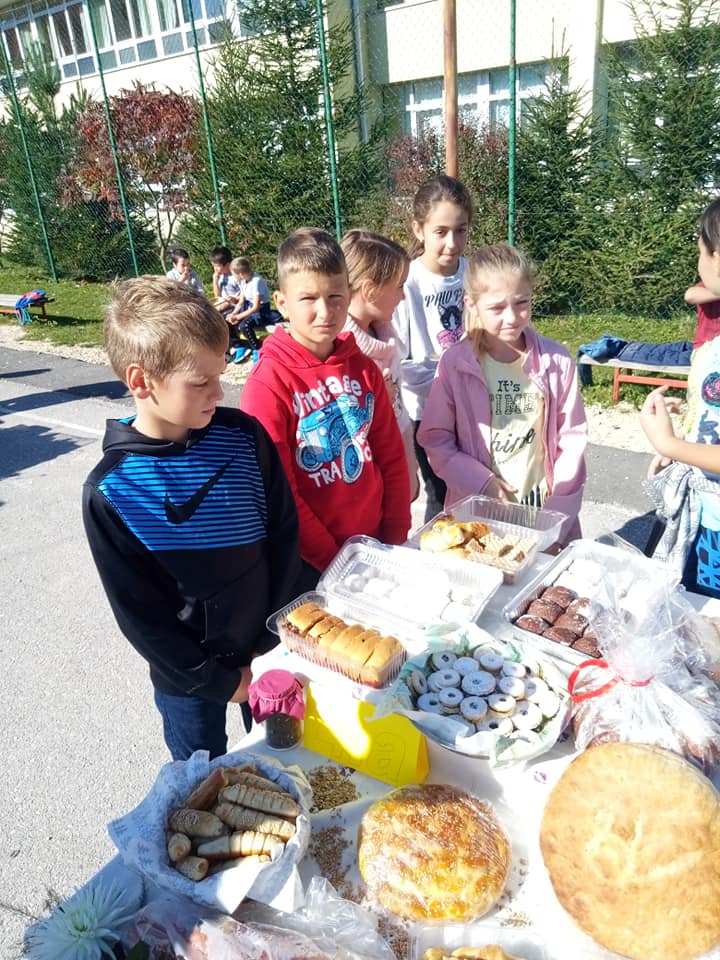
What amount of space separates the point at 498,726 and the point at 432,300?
233 cm

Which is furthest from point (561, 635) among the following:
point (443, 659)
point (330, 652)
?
point (330, 652)

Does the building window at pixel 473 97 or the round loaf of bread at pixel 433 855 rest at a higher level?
the building window at pixel 473 97

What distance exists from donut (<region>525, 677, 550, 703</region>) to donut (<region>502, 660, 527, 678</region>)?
23 millimetres

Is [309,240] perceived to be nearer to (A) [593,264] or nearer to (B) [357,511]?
(B) [357,511]

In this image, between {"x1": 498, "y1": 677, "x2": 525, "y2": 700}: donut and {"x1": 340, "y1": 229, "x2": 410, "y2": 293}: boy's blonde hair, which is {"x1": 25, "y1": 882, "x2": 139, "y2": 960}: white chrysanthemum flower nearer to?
{"x1": 498, "y1": 677, "x2": 525, "y2": 700}: donut

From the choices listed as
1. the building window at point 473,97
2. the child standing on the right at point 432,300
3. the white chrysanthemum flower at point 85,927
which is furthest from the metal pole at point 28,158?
the white chrysanthemum flower at point 85,927

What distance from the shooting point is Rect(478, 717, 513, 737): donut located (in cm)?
133

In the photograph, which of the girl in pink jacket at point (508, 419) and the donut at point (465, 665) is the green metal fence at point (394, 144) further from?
the donut at point (465, 665)

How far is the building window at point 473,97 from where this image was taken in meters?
11.4

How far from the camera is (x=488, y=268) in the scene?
232 centimetres

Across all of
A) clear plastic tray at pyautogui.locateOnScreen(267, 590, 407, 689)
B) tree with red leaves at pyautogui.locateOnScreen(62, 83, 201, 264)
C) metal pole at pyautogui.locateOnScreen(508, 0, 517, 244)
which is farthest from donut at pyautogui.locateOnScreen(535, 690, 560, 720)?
tree with red leaves at pyautogui.locateOnScreen(62, 83, 201, 264)

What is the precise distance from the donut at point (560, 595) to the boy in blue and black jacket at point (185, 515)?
0.69 meters

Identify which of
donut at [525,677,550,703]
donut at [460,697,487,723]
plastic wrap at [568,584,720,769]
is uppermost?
plastic wrap at [568,584,720,769]

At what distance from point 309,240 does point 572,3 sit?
36.2ft
